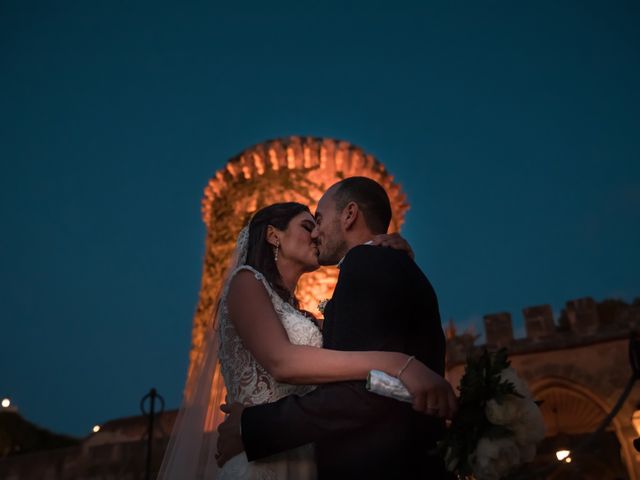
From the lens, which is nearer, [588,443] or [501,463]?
[588,443]

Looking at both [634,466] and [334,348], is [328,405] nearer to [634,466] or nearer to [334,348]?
[334,348]

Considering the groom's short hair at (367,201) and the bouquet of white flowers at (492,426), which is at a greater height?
→ the groom's short hair at (367,201)

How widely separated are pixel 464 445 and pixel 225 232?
1023cm

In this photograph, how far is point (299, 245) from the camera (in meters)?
3.74

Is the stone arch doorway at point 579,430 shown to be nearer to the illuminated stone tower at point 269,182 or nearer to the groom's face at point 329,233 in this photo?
the illuminated stone tower at point 269,182

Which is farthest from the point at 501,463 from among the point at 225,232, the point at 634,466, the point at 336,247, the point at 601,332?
the point at 601,332

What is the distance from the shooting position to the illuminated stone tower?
460 inches

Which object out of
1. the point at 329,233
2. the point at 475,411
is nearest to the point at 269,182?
the point at 329,233

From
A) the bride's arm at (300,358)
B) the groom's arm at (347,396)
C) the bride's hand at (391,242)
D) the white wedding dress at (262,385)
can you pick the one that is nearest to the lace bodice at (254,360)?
the white wedding dress at (262,385)

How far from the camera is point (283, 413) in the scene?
2.40m

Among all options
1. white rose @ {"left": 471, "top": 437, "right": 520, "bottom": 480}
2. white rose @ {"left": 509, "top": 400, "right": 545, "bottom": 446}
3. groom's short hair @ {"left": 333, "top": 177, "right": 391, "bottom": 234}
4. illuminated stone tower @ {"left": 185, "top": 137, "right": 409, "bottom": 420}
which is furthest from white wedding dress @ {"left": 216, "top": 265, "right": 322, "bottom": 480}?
illuminated stone tower @ {"left": 185, "top": 137, "right": 409, "bottom": 420}

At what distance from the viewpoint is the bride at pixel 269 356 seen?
2395 mm

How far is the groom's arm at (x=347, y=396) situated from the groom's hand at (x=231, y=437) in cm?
9

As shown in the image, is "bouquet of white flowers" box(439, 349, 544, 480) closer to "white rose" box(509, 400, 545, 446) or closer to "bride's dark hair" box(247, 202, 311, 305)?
"white rose" box(509, 400, 545, 446)
